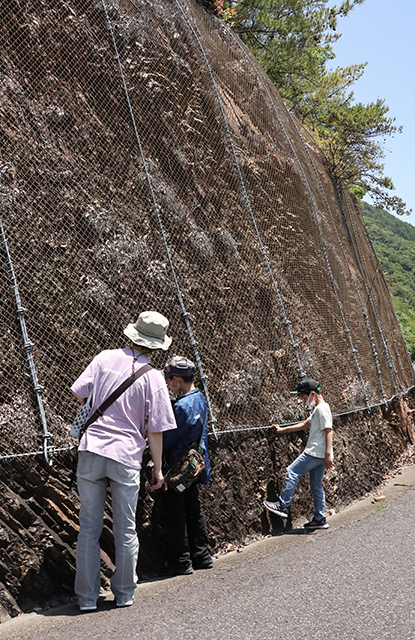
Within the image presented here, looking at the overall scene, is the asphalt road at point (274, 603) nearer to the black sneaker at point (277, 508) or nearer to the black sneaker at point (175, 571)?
the black sneaker at point (175, 571)

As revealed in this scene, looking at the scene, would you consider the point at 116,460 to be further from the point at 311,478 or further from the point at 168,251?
the point at 311,478

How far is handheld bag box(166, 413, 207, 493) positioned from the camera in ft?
14.2

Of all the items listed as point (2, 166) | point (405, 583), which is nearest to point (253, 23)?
point (2, 166)

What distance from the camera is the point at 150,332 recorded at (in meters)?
4.03

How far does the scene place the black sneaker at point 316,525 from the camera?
5.93 meters

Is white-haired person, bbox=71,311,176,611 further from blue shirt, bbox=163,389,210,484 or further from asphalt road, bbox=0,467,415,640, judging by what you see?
blue shirt, bbox=163,389,210,484

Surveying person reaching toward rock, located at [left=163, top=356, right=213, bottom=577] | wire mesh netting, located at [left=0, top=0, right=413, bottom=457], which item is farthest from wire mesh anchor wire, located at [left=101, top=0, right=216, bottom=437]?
person reaching toward rock, located at [left=163, top=356, right=213, bottom=577]

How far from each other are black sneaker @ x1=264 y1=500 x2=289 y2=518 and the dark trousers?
1.23 meters

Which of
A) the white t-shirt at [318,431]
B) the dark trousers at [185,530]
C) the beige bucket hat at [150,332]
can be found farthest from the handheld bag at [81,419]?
the white t-shirt at [318,431]

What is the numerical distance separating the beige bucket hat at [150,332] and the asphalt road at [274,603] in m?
1.67

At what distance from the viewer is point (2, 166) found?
4.89m

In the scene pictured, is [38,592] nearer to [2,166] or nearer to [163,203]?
[2,166]

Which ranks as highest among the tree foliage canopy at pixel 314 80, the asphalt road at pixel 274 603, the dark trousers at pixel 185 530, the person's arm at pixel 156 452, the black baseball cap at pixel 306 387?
the tree foliage canopy at pixel 314 80

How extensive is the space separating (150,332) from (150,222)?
7.27ft
